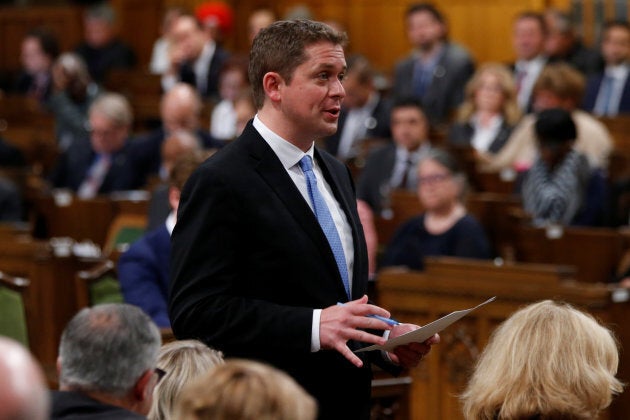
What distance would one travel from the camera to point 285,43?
2.70 metres

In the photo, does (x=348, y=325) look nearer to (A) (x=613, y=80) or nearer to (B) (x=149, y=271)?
(B) (x=149, y=271)

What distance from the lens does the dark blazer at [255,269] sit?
2.62 meters

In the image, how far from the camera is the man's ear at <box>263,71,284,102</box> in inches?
107

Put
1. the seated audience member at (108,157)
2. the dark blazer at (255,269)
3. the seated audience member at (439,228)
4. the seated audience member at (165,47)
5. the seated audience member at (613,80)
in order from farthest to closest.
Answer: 1. the seated audience member at (165,47)
2. the seated audience member at (613,80)
3. the seated audience member at (108,157)
4. the seated audience member at (439,228)
5. the dark blazer at (255,269)

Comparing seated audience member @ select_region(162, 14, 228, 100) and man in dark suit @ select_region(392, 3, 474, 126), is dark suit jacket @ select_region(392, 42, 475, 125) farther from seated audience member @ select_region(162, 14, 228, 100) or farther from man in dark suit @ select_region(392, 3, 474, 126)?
seated audience member @ select_region(162, 14, 228, 100)

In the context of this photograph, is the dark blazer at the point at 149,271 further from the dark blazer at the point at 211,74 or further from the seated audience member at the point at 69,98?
the dark blazer at the point at 211,74

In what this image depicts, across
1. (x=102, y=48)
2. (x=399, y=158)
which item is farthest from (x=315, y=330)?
(x=102, y=48)

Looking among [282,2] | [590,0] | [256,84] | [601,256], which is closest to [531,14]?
[590,0]

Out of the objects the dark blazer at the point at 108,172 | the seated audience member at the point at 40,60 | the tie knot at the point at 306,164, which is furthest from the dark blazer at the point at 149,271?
the seated audience member at the point at 40,60

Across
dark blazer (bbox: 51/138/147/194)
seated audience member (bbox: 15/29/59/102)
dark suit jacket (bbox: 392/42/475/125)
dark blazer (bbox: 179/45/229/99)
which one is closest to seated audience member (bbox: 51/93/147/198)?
dark blazer (bbox: 51/138/147/194)

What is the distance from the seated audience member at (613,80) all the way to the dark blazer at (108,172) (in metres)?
3.71

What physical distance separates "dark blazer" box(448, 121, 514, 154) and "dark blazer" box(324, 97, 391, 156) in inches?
21.0

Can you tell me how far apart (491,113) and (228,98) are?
8.43 ft

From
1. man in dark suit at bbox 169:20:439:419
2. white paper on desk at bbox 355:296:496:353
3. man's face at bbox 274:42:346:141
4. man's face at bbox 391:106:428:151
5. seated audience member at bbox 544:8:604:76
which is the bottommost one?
man's face at bbox 391:106:428:151
